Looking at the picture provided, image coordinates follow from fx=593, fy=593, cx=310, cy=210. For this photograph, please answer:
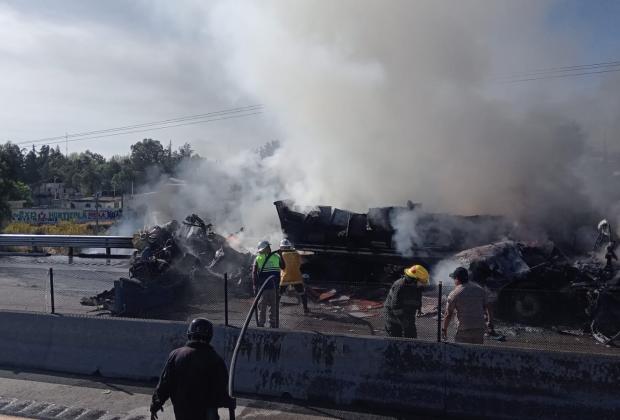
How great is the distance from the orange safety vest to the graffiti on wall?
25.8m

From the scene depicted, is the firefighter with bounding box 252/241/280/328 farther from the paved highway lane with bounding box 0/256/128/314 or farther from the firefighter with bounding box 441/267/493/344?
the paved highway lane with bounding box 0/256/128/314

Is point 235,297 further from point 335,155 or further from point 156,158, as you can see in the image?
point 156,158

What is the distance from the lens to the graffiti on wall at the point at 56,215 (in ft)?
116

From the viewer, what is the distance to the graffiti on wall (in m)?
35.3

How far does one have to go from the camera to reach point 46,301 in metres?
11.3

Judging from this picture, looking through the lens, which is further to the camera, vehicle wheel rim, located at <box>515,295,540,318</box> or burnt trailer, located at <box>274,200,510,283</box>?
burnt trailer, located at <box>274,200,510,283</box>

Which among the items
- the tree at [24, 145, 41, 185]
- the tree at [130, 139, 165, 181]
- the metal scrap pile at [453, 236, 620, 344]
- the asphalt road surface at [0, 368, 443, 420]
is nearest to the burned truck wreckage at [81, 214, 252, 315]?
the asphalt road surface at [0, 368, 443, 420]

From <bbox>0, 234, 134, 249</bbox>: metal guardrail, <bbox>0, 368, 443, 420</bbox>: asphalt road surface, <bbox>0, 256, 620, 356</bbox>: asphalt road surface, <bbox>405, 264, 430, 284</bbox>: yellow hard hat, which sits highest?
<bbox>0, 234, 134, 249</bbox>: metal guardrail

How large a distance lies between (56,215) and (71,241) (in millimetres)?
22826

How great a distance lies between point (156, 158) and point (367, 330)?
87.3m

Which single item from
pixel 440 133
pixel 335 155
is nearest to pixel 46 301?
pixel 335 155

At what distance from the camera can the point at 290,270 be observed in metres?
9.84

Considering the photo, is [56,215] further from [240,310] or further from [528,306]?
[528,306]

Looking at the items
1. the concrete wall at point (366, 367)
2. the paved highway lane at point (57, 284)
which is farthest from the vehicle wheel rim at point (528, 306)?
the paved highway lane at point (57, 284)
